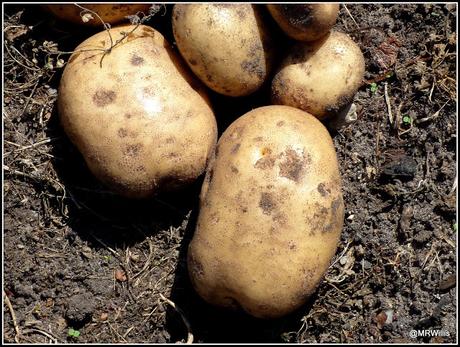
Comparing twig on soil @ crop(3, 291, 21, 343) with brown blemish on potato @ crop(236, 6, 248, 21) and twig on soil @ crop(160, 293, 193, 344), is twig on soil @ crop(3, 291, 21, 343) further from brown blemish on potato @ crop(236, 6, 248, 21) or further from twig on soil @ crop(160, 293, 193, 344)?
brown blemish on potato @ crop(236, 6, 248, 21)

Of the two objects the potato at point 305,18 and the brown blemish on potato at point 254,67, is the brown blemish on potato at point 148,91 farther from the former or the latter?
the potato at point 305,18

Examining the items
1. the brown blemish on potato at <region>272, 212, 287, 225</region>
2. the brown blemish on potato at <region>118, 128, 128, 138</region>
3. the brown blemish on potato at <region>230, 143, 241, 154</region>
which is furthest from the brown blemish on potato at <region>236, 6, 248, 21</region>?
the brown blemish on potato at <region>272, 212, 287, 225</region>

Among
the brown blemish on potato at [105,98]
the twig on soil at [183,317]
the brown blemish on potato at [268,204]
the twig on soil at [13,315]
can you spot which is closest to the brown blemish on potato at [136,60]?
the brown blemish on potato at [105,98]

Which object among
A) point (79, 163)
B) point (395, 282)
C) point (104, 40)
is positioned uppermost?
point (104, 40)

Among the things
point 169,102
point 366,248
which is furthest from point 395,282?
point 169,102

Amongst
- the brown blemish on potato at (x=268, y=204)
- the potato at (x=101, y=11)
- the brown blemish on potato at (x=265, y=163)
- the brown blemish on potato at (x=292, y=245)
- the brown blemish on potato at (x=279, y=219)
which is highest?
the potato at (x=101, y=11)

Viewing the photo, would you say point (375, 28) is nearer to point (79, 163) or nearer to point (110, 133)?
point (110, 133)
